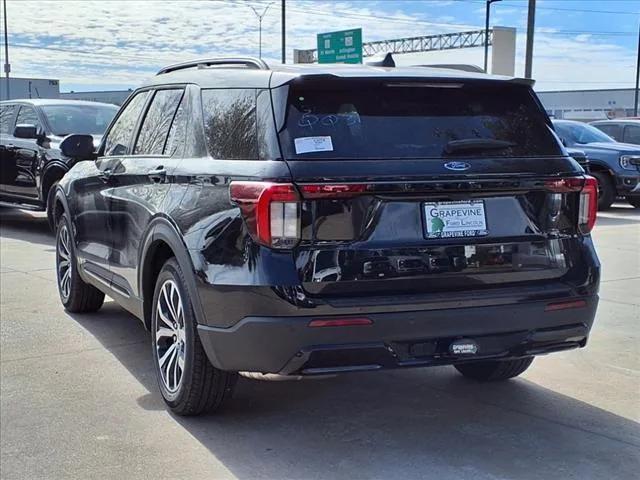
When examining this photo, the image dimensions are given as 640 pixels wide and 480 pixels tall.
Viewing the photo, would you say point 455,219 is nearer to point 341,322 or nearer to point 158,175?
point 341,322

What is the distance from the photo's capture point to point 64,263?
22.2 ft

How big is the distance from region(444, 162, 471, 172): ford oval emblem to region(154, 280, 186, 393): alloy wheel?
153 cm

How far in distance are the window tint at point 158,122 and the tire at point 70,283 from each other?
158 cm

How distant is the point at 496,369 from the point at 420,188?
1704 millimetres

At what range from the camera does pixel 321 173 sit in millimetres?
3482

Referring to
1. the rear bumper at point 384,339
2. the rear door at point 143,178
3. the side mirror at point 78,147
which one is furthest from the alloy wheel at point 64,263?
the rear bumper at point 384,339

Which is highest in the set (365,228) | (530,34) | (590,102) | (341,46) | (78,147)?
(341,46)

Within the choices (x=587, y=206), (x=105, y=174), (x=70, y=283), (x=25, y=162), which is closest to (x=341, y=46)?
(x=25, y=162)

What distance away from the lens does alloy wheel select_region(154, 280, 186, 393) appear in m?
4.21

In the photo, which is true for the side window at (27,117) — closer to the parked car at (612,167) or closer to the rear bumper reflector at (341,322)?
the rear bumper reflector at (341,322)

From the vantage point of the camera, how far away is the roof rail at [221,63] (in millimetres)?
4242

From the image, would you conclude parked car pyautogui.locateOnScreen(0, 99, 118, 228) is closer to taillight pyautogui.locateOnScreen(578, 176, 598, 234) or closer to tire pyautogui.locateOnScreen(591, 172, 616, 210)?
taillight pyautogui.locateOnScreen(578, 176, 598, 234)

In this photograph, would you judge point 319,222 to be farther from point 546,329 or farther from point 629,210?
point 629,210

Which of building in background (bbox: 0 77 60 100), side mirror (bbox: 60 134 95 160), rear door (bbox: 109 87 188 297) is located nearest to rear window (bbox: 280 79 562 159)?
rear door (bbox: 109 87 188 297)
